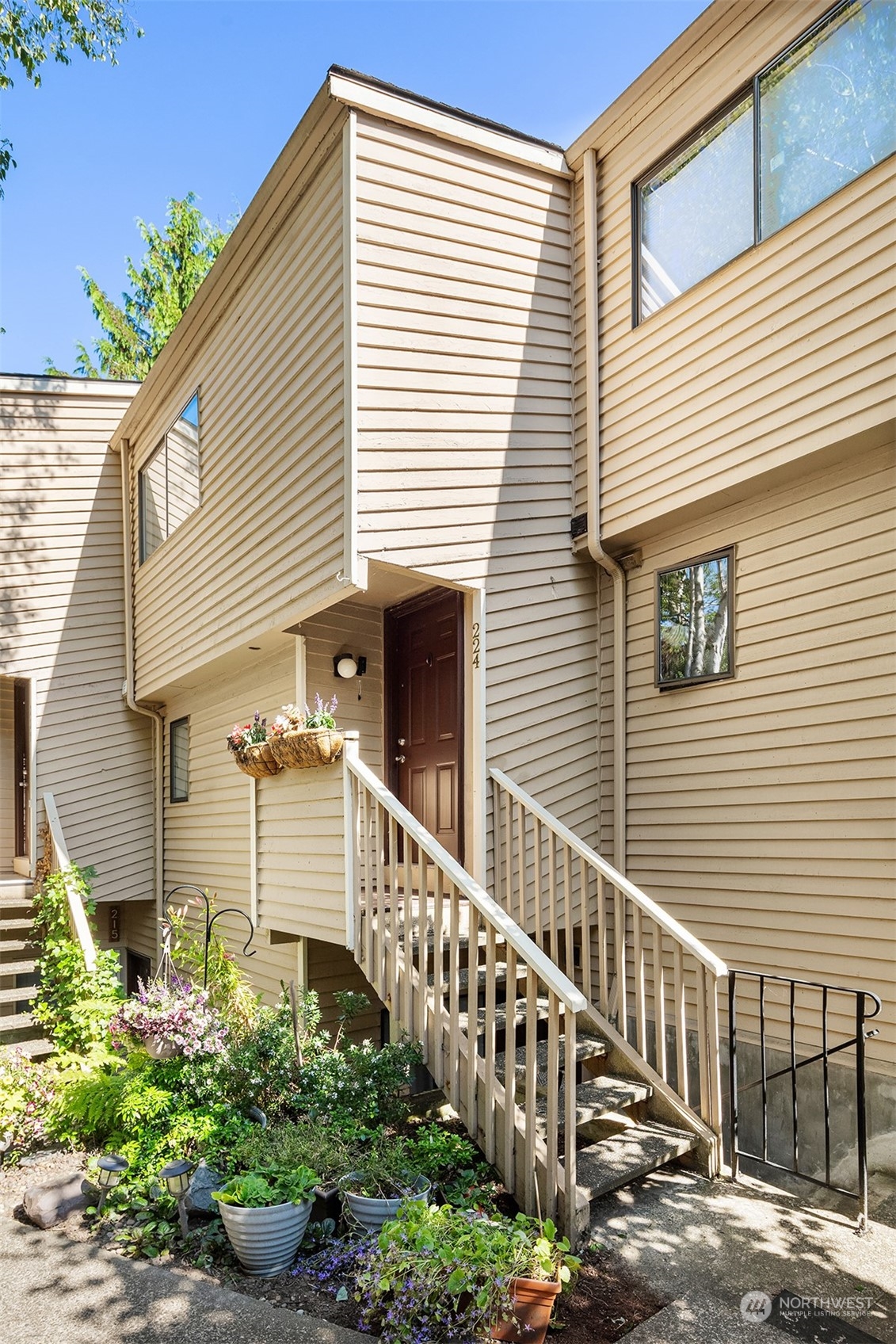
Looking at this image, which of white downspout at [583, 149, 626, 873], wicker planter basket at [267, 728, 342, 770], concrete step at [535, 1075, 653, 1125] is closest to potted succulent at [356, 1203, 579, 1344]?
concrete step at [535, 1075, 653, 1125]

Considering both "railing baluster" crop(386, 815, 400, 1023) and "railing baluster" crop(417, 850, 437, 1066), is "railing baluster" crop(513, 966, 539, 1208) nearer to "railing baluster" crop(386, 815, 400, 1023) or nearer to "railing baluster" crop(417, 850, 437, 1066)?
"railing baluster" crop(417, 850, 437, 1066)

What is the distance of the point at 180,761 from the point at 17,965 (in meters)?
2.90

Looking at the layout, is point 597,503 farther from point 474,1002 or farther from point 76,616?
point 76,616

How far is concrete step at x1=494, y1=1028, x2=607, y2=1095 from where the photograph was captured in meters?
4.68

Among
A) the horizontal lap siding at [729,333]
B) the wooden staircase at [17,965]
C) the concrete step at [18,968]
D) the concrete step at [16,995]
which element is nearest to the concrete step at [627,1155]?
the horizontal lap siding at [729,333]

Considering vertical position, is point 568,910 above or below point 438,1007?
above

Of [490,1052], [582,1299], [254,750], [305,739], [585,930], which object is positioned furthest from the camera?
[254,750]

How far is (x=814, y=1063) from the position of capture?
4.89m

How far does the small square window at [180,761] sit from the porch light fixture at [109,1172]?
5176mm

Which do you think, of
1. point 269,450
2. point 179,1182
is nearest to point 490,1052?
point 179,1182

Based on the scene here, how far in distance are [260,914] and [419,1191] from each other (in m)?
3.48

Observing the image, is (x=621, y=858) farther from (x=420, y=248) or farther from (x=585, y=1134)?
(x=420, y=248)

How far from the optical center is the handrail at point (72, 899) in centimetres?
703

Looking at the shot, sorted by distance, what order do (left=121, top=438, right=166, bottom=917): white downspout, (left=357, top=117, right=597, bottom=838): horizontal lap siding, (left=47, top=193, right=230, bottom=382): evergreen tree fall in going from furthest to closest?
1. (left=47, top=193, right=230, bottom=382): evergreen tree
2. (left=121, top=438, right=166, bottom=917): white downspout
3. (left=357, top=117, right=597, bottom=838): horizontal lap siding
